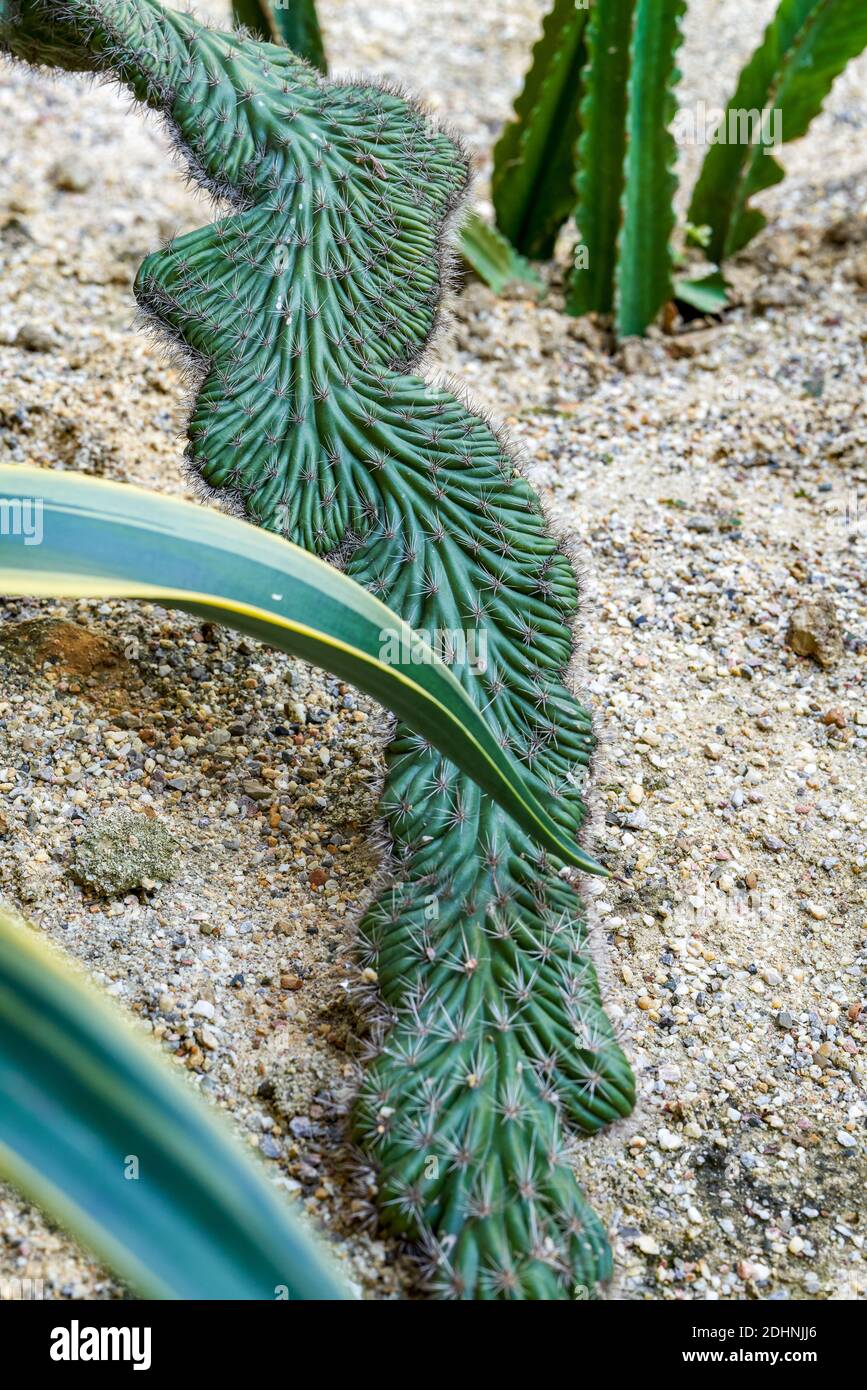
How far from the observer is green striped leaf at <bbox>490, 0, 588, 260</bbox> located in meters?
3.25

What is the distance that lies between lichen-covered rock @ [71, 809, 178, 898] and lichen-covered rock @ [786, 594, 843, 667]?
4.16ft

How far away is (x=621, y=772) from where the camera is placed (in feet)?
7.33

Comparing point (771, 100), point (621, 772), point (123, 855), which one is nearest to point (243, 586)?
point (123, 855)

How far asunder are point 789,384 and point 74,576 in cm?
224

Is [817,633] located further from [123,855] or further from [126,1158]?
[126,1158]

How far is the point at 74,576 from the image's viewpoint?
137 centimetres

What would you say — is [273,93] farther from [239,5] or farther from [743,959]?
[743,959]

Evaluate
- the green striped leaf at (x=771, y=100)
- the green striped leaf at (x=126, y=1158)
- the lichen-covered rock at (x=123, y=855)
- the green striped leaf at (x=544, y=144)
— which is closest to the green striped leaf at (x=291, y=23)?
the green striped leaf at (x=544, y=144)

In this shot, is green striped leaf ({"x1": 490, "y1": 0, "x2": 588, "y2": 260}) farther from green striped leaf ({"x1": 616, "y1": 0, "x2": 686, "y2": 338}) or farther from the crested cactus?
the crested cactus

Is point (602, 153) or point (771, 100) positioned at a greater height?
point (771, 100)

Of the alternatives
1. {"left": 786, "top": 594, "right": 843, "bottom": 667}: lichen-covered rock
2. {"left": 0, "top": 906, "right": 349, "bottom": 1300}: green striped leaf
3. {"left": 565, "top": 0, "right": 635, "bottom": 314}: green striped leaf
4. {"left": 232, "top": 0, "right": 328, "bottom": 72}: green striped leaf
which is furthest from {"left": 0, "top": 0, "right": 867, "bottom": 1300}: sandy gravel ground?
{"left": 232, "top": 0, "right": 328, "bottom": 72}: green striped leaf

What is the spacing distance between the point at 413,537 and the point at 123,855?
0.68 meters

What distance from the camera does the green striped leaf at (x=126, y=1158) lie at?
129cm
